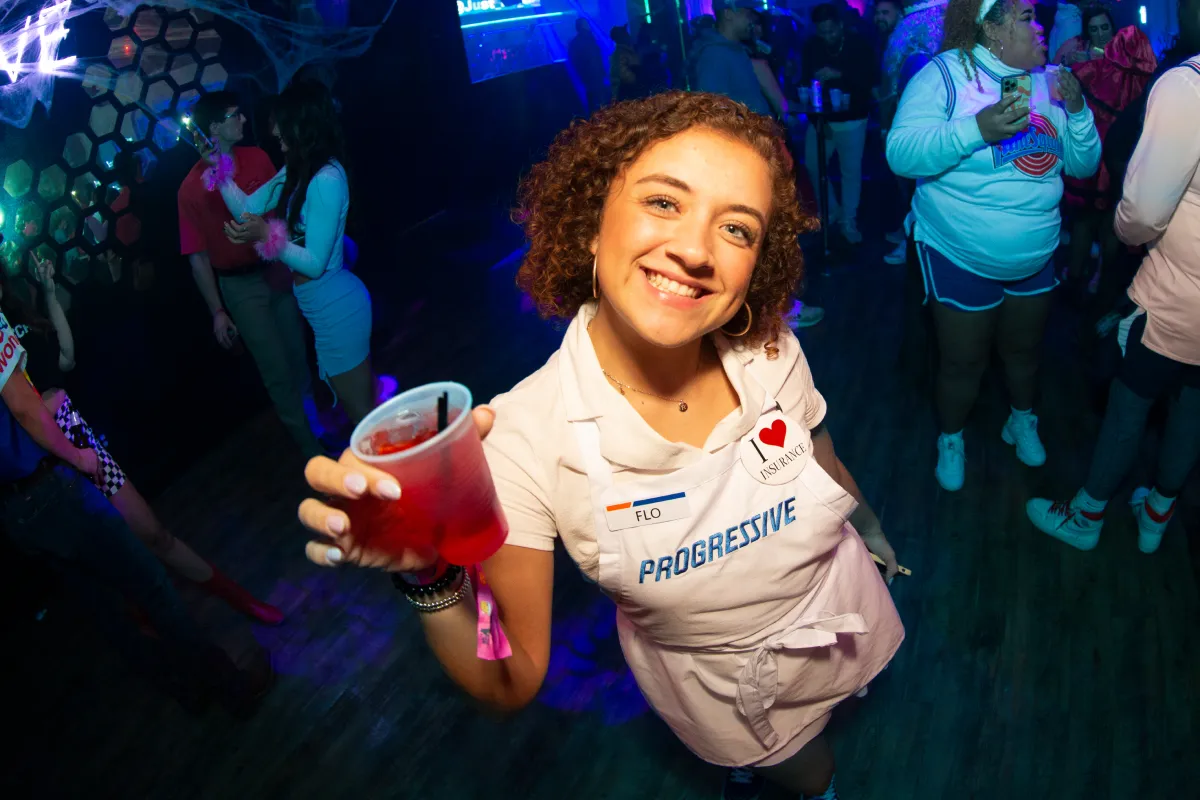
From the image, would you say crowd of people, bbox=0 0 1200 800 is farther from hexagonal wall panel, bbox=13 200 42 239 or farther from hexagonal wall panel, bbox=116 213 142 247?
hexagonal wall panel, bbox=116 213 142 247

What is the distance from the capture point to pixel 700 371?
143cm

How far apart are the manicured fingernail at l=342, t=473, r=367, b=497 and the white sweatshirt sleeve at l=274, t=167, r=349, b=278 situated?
88.2 inches

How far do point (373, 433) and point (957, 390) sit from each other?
2.56 m

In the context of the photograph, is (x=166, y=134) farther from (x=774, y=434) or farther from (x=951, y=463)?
(x=951, y=463)

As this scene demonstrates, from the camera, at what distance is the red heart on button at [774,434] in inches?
51.3

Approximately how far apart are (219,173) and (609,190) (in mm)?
2391

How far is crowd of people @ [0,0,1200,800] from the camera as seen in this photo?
3.81 feet

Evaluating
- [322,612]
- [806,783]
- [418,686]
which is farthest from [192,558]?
[806,783]

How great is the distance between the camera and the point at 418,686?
2496 millimetres

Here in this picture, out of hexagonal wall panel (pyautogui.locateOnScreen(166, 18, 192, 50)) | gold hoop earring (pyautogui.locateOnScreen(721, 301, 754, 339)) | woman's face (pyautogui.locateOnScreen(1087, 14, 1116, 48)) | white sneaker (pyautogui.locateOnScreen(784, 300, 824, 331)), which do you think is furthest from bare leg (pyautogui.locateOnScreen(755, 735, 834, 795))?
woman's face (pyautogui.locateOnScreen(1087, 14, 1116, 48))

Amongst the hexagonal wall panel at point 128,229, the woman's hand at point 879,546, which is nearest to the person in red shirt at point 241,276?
the hexagonal wall panel at point 128,229

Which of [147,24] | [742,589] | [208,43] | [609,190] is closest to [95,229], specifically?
Result: [147,24]

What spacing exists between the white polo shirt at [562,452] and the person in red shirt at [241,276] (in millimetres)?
2304

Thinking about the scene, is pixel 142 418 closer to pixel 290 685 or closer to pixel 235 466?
pixel 235 466
